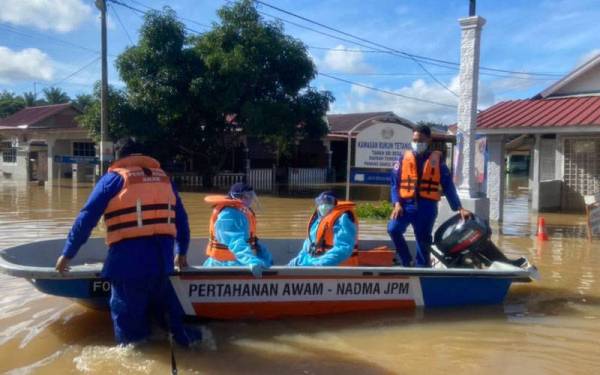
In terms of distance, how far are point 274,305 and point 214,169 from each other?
20.3 metres

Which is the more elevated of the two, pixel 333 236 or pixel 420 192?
pixel 420 192

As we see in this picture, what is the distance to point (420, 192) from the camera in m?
7.02

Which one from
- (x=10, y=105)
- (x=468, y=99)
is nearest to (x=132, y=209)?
(x=468, y=99)

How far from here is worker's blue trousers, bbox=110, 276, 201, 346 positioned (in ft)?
15.4

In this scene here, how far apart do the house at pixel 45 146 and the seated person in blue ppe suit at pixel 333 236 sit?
23.7 meters

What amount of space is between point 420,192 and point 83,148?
27345mm

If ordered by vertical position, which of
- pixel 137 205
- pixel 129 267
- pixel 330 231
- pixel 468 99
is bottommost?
pixel 129 267

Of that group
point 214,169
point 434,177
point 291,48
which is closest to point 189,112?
point 214,169

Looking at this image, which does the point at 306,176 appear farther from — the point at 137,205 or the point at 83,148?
the point at 137,205

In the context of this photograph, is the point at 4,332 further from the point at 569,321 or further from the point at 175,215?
the point at 569,321

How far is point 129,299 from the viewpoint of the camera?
4.70 m

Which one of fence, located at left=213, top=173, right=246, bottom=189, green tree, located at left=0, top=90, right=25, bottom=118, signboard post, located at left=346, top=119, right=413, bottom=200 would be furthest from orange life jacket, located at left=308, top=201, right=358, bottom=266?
green tree, located at left=0, top=90, right=25, bottom=118

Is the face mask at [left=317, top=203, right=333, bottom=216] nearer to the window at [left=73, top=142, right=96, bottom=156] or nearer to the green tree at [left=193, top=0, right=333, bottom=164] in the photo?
the green tree at [left=193, top=0, right=333, bottom=164]

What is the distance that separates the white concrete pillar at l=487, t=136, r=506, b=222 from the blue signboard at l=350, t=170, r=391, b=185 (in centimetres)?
524
